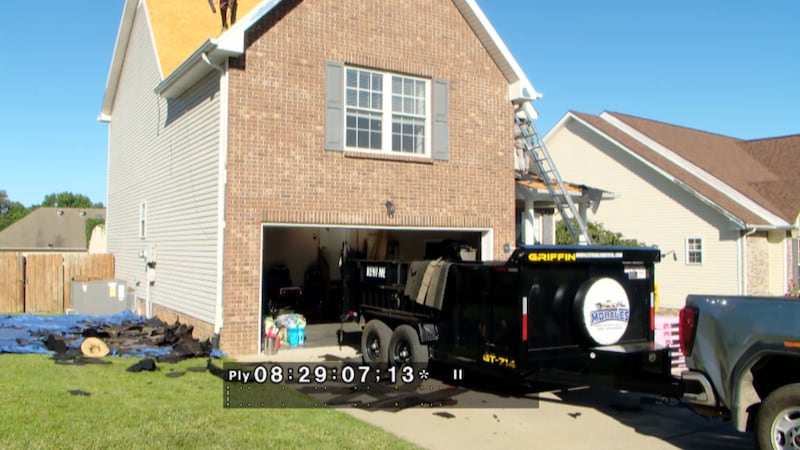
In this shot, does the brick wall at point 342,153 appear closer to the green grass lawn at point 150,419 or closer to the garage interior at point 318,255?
the garage interior at point 318,255

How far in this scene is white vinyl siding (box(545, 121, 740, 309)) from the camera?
77.2 feet

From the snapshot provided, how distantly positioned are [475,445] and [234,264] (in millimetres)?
6603

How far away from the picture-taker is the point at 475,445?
22.6 feet

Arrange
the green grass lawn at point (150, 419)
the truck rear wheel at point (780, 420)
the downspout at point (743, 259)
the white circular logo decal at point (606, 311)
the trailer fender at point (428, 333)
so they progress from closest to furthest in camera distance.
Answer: the truck rear wheel at point (780, 420) → the green grass lawn at point (150, 419) → the white circular logo decal at point (606, 311) → the trailer fender at point (428, 333) → the downspout at point (743, 259)

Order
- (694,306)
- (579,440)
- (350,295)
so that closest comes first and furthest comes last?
(694,306), (579,440), (350,295)

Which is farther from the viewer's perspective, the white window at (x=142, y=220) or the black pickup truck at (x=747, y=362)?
the white window at (x=142, y=220)

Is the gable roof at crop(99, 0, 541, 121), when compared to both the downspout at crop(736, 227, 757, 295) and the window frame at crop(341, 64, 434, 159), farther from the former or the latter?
the downspout at crop(736, 227, 757, 295)

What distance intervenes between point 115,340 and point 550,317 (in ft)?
27.6

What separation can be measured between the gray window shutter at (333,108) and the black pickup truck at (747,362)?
8065 mm

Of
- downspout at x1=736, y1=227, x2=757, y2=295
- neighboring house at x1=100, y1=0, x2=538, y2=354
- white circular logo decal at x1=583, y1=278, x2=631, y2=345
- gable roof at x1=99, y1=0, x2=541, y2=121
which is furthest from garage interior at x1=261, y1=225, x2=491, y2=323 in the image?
downspout at x1=736, y1=227, x2=757, y2=295

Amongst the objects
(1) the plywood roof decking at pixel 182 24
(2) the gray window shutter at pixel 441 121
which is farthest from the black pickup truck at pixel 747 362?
(1) the plywood roof decking at pixel 182 24

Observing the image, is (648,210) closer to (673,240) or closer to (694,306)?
(673,240)

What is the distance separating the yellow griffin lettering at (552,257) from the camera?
316 inches

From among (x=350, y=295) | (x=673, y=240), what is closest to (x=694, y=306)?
(x=350, y=295)
